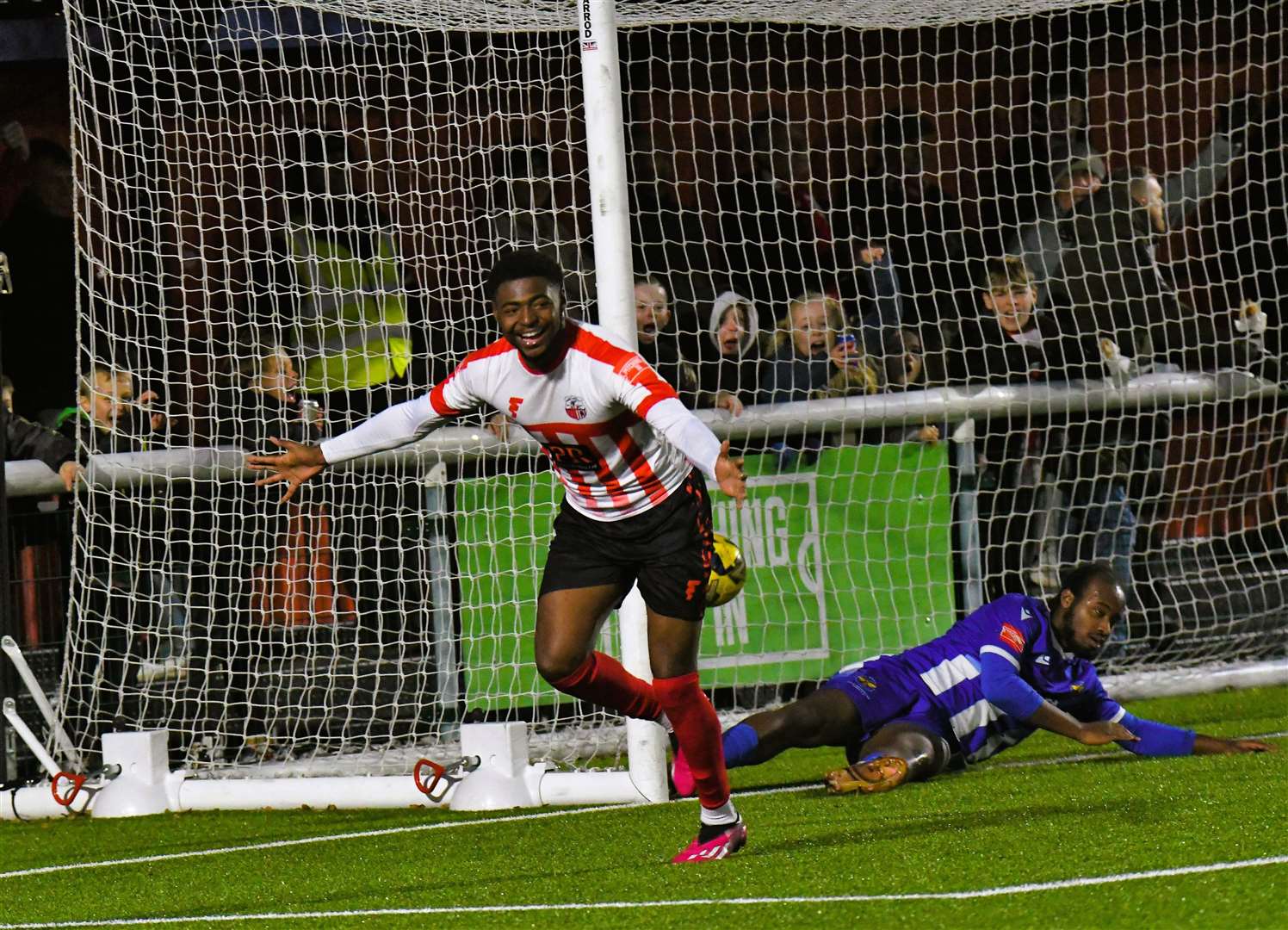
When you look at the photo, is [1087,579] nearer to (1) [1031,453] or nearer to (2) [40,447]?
(1) [1031,453]

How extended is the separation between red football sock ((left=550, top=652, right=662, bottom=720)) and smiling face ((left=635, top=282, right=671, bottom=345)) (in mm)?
2540

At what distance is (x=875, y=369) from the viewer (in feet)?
27.4

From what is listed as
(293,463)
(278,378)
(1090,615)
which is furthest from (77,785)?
(1090,615)

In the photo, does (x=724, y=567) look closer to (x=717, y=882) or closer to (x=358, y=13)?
(x=717, y=882)

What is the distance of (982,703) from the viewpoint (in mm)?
6348

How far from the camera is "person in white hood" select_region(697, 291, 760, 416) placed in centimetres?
795

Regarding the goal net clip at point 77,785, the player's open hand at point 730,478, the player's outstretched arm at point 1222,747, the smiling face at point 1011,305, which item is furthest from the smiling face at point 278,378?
the player's outstretched arm at point 1222,747

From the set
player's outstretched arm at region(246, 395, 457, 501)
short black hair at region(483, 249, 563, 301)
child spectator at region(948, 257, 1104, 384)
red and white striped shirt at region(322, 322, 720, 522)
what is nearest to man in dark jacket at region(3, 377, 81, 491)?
player's outstretched arm at region(246, 395, 457, 501)

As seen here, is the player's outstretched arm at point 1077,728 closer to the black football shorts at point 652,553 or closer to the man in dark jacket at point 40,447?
the black football shorts at point 652,553

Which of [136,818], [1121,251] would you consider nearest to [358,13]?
[136,818]

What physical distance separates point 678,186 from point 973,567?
238 centimetres

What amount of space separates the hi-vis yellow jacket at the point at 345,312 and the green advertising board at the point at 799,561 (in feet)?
2.26

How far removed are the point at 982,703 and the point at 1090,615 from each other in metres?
0.49

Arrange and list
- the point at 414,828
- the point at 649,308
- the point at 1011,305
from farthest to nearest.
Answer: the point at 1011,305
the point at 649,308
the point at 414,828
